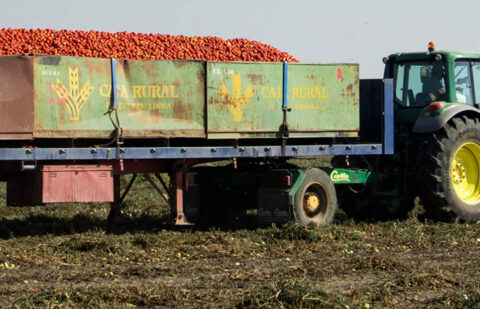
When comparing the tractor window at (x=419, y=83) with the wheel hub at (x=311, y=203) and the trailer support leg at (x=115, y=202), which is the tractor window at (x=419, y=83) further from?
the trailer support leg at (x=115, y=202)

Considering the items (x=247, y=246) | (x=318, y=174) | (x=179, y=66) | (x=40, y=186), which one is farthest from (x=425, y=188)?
(x=40, y=186)

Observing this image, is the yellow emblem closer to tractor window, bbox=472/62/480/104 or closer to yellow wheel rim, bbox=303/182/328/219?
yellow wheel rim, bbox=303/182/328/219

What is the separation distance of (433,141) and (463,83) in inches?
49.0

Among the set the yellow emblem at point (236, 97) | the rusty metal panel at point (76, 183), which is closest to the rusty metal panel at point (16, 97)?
the rusty metal panel at point (76, 183)

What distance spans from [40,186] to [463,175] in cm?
642

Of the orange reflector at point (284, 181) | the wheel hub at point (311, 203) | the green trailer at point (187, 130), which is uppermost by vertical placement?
the green trailer at point (187, 130)

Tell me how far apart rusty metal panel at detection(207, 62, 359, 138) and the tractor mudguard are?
1.05 metres

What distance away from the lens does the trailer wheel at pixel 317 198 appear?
11288mm

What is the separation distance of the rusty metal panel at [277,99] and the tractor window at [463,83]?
6.13ft

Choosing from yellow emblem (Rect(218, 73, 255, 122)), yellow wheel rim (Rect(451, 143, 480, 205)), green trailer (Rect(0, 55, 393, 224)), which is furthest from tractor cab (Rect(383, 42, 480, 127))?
yellow emblem (Rect(218, 73, 255, 122))

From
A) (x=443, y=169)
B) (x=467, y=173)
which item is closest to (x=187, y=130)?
(x=443, y=169)

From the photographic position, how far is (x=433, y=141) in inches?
466

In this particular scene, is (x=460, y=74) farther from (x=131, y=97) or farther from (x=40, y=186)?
(x=40, y=186)

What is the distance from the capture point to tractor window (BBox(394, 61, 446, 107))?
483 inches
